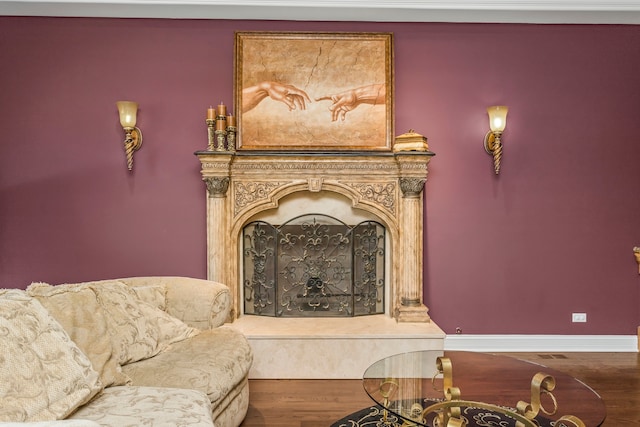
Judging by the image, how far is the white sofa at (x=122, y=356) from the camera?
1.49 meters

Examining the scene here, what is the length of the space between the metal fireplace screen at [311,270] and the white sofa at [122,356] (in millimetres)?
902

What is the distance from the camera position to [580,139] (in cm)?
368

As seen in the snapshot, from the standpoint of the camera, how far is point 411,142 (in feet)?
11.0

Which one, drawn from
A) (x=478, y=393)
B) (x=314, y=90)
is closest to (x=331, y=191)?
(x=314, y=90)

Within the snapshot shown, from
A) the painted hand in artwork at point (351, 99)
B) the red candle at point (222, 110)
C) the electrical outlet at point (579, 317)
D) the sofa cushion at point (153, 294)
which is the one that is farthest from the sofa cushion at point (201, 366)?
the electrical outlet at point (579, 317)

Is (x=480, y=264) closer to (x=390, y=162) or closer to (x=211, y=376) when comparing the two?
(x=390, y=162)

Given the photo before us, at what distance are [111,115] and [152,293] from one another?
177 centimetres

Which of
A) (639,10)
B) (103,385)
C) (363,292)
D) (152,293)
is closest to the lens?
(103,385)

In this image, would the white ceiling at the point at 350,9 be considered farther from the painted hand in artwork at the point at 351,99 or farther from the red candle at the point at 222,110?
the red candle at the point at 222,110

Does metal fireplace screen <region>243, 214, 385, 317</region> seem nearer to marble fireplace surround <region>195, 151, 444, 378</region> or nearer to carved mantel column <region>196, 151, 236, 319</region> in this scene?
marble fireplace surround <region>195, 151, 444, 378</region>

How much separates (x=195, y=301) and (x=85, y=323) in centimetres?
70

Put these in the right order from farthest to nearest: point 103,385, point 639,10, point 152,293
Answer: point 639,10
point 152,293
point 103,385

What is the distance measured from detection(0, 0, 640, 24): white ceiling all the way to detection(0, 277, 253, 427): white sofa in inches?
82.0

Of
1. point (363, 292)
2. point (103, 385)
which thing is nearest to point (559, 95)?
point (363, 292)
